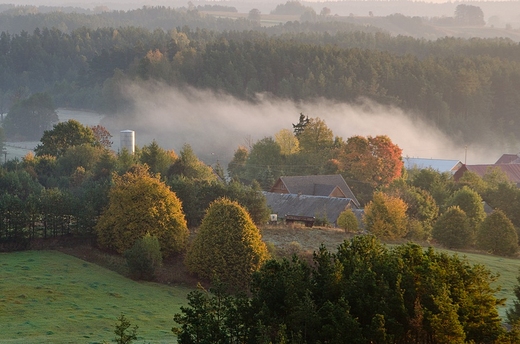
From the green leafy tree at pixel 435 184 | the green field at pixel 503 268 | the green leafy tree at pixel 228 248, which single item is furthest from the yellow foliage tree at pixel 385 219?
the green leafy tree at pixel 435 184

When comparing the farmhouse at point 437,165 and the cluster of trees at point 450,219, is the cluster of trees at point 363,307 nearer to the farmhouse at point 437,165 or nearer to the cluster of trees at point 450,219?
the cluster of trees at point 450,219

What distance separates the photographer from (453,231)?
53.4 m

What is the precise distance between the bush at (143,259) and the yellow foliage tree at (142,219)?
2.57 m

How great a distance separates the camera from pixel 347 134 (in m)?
144

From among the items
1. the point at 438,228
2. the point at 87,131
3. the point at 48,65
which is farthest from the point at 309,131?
the point at 48,65

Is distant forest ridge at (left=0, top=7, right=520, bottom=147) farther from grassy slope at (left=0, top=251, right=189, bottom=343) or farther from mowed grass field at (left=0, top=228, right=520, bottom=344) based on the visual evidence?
grassy slope at (left=0, top=251, right=189, bottom=343)

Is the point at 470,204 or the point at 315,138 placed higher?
the point at 315,138

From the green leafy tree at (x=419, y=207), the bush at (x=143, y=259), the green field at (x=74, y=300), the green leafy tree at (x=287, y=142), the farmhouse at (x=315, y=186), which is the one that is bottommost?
the green field at (x=74, y=300)

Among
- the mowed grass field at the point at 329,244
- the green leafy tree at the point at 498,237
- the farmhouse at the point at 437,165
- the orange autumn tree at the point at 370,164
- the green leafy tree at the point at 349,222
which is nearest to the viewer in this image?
the mowed grass field at the point at 329,244

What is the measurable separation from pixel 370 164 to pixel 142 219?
40.3m

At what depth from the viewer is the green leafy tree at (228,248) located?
3912 centimetres

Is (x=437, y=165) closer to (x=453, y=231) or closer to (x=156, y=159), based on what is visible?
(x=453, y=231)

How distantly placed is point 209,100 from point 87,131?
78165mm

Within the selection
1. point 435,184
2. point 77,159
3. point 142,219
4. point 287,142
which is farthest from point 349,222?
point 287,142
